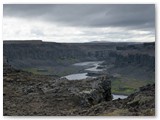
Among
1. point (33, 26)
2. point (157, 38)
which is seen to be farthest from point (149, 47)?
point (33, 26)

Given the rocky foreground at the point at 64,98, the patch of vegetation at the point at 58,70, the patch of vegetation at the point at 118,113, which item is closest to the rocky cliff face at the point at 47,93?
the rocky foreground at the point at 64,98

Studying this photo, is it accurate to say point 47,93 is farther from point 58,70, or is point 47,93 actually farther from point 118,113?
point 118,113

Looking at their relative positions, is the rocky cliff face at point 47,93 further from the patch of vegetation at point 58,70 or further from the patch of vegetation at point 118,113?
the patch of vegetation at point 118,113

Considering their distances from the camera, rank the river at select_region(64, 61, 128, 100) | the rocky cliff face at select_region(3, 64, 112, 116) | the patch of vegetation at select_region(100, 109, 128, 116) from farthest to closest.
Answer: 1. the river at select_region(64, 61, 128, 100)
2. the rocky cliff face at select_region(3, 64, 112, 116)
3. the patch of vegetation at select_region(100, 109, 128, 116)

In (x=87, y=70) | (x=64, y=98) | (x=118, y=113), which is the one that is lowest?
(x=118, y=113)

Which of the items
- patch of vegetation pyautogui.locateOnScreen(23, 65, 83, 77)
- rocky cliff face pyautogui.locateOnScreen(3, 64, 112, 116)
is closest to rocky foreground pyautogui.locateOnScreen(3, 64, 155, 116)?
rocky cliff face pyautogui.locateOnScreen(3, 64, 112, 116)

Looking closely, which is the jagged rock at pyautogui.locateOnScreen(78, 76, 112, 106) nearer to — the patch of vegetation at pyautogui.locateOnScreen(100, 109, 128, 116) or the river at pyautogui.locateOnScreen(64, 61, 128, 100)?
the river at pyautogui.locateOnScreen(64, 61, 128, 100)

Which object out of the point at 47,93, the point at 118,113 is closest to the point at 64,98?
the point at 47,93

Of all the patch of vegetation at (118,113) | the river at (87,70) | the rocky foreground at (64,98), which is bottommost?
the patch of vegetation at (118,113)

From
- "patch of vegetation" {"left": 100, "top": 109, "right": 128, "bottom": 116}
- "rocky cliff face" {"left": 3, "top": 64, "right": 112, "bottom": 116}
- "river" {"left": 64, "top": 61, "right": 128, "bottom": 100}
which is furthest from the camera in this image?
"river" {"left": 64, "top": 61, "right": 128, "bottom": 100}
